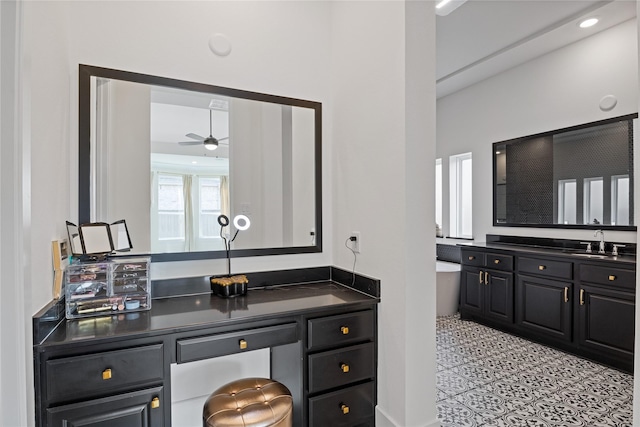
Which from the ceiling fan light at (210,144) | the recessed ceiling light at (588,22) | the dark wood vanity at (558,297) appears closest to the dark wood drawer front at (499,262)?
the dark wood vanity at (558,297)

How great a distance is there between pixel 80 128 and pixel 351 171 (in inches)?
61.7

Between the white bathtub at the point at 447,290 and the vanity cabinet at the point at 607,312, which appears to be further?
the white bathtub at the point at 447,290

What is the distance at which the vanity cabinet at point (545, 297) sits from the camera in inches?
120

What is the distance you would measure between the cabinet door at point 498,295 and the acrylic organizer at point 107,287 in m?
3.48

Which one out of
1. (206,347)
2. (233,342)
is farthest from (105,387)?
(233,342)

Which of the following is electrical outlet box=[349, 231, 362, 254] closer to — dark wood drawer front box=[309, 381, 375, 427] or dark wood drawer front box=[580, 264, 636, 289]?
dark wood drawer front box=[309, 381, 375, 427]

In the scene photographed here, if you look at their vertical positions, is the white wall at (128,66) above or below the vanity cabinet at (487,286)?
above

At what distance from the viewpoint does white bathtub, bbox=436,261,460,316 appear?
4.20m

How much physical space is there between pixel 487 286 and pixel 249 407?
3.26 m

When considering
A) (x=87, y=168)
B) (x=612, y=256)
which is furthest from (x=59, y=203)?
(x=612, y=256)

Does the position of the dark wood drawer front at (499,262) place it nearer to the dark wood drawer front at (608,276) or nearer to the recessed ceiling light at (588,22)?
the dark wood drawer front at (608,276)

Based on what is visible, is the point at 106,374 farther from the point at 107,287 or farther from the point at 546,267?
the point at 546,267

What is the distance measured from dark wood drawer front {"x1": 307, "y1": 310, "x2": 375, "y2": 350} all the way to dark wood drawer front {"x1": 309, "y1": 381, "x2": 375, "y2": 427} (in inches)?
10.8

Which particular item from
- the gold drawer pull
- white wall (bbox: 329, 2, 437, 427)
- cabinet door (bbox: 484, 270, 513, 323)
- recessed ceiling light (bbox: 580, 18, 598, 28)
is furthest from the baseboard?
recessed ceiling light (bbox: 580, 18, 598, 28)
